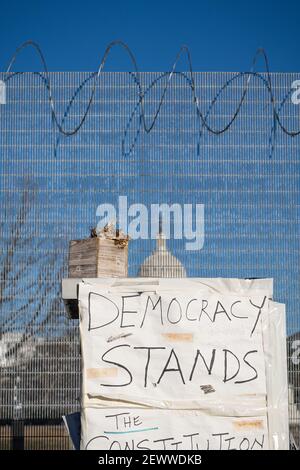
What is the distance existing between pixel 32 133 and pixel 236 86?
117 inches

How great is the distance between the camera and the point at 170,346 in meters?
3.84

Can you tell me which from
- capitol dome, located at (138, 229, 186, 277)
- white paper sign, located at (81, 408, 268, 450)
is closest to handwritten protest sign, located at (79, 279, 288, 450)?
white paper sign, located at (81, 408, 268, 450)

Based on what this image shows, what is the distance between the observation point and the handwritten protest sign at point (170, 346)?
3799 millimetres

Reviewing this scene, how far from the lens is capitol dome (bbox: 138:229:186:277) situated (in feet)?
32.6

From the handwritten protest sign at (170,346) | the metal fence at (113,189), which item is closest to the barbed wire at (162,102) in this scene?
the metal fence at (113,189)

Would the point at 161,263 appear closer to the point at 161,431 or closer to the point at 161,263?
the point at 161,263

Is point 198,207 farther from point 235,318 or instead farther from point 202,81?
point 235,318

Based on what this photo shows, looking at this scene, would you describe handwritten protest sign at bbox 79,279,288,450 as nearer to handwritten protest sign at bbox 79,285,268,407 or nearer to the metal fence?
handwritten protest sign at bbox 79,285,268,407

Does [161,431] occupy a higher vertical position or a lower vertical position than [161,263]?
lower

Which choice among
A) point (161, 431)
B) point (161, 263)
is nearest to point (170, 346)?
point (161, 431)

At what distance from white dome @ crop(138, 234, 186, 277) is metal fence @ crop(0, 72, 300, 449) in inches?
3.9

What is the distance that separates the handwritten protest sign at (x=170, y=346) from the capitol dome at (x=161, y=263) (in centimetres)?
595

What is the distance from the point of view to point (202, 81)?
1031 cm

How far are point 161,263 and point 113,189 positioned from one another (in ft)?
4.00
